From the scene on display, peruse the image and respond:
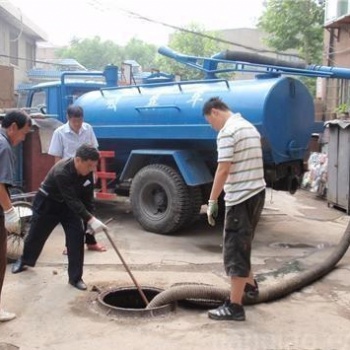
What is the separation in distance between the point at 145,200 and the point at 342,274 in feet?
10.0

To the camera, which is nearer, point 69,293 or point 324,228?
point 69,293

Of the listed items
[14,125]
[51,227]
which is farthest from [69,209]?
[14,125]

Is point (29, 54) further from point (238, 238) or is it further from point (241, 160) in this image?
point (238, 238)

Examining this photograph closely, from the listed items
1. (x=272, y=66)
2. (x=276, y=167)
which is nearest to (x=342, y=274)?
(x=276, y=167)

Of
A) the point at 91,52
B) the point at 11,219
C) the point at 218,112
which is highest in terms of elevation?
the point at 91,52

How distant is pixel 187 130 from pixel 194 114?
0.23 metres

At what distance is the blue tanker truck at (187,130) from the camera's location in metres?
6.73

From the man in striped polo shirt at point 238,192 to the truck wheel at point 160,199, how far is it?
2984 mm

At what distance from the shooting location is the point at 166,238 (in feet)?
23.5

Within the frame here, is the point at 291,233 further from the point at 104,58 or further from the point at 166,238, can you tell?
the point at 104,58

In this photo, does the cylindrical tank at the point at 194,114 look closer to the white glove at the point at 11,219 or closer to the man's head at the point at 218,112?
the man's head at the point at 218,112

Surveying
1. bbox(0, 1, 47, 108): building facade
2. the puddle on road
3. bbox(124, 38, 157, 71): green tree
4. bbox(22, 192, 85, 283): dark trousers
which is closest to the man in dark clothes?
bbox(22, 192, 85, 283): dark trousers

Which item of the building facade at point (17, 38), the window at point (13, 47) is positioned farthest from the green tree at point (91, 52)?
the window at point (13, 47)

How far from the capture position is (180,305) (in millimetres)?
4531
